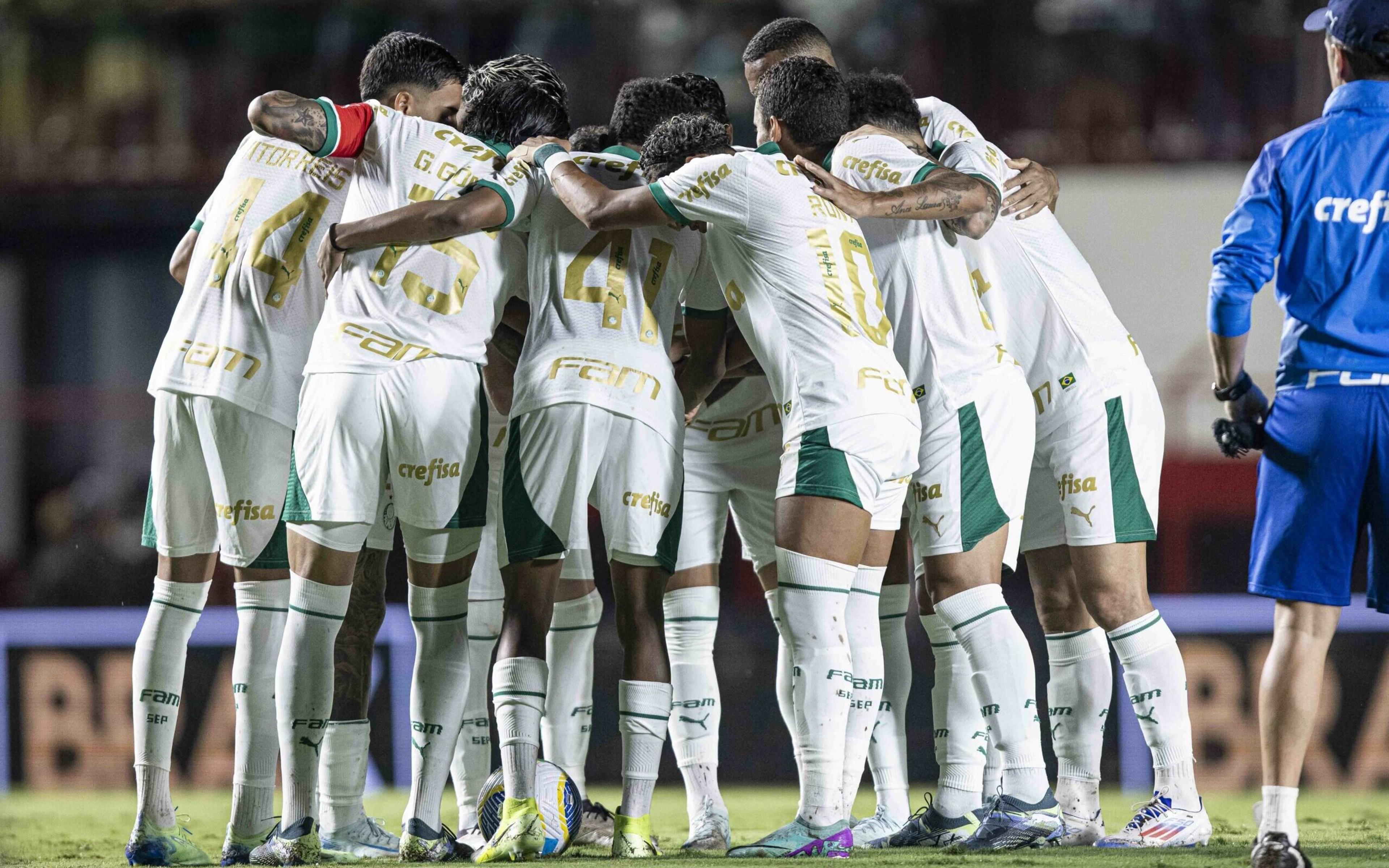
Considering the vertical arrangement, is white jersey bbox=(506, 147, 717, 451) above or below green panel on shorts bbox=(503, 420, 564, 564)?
above

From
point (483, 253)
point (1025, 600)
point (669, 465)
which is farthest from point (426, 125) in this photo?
point (1025, 600)

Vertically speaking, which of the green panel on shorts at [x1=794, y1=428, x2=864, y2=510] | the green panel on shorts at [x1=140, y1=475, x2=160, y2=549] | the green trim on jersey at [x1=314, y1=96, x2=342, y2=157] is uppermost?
the green trim on jersey at [x1=314, y1=96, x2=342, y2=157]

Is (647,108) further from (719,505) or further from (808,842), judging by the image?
(808,842)

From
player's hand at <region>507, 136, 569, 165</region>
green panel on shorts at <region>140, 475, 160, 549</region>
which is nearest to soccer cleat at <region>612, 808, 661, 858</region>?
green panel on shorts at <region>140, 475, 160, 549</region>

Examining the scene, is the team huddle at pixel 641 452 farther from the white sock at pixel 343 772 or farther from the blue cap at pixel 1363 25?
the blue cap at pixel 1363 25

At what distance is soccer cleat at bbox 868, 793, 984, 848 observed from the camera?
14.1 feet

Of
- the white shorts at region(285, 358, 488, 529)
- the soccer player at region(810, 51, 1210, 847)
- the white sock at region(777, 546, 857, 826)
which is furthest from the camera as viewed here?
the soccer player at region(810, 51, 1210, 847)

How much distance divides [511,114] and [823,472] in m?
1.53

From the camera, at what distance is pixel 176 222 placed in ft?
49.3

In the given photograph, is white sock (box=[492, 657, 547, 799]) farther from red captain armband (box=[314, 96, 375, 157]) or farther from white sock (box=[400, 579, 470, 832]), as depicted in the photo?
red captain armband (box=[314, 96, 375, 157])

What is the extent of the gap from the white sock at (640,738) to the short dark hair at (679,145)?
57.2 inches

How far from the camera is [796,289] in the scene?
4.04 m

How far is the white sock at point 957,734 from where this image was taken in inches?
172

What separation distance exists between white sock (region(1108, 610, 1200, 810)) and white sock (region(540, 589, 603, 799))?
5.31ft
